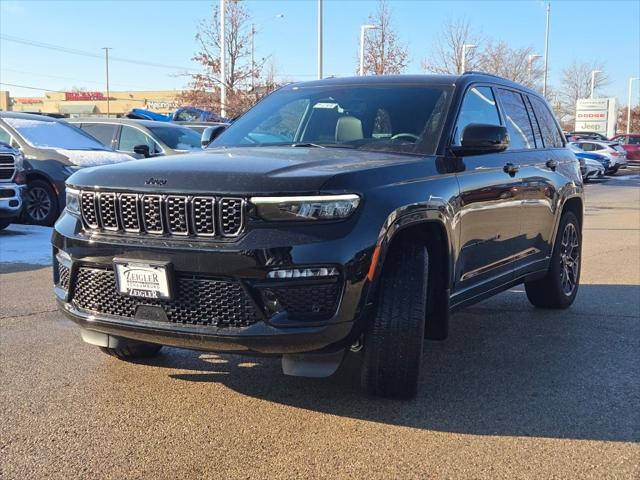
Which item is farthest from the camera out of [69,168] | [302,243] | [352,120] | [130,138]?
[130,138]

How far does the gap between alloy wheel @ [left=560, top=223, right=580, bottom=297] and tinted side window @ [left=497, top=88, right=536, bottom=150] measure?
1.06 meters

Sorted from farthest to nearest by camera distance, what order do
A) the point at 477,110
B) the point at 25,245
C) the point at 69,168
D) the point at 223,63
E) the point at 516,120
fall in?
the point at 223,63
the point at 69,168
the point at 25,245
the point at 516,120
the point at 477,110

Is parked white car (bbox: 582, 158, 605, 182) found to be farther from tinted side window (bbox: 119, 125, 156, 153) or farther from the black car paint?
the black car paint

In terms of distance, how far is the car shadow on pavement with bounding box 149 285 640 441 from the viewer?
3801mm

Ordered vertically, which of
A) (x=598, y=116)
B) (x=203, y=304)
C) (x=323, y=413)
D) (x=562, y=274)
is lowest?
(x=323, y=413)

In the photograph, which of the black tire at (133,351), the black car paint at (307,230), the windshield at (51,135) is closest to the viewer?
the black car paint at (307,230)

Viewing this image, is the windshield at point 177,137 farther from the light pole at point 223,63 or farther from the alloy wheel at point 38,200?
the light pole at point 223,63

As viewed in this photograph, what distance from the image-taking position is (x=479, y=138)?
A: 4.41 metres

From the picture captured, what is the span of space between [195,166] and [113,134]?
1041cm

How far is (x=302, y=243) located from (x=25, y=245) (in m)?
7.29

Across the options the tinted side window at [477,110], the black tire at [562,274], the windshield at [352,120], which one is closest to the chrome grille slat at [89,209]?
the windshield at [352,120]

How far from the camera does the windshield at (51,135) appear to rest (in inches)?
465

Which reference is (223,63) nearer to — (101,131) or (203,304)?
(101,131)

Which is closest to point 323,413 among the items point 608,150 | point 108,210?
point 108,210
